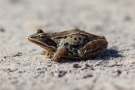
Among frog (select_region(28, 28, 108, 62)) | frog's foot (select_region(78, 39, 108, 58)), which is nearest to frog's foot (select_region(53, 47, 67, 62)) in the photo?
frog (select_region(28, 28, 108, 62))

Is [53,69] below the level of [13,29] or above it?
below

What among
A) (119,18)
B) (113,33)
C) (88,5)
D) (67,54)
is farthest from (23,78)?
(88,5)

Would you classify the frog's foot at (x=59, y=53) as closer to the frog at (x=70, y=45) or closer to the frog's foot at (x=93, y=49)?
the frog at (x=70, y=45)

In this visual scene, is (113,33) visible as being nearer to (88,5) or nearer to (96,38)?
(96,38)

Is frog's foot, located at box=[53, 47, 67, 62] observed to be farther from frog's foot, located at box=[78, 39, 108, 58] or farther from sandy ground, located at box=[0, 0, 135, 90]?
frog's foot, located at box=[78, 39, 108, 58]

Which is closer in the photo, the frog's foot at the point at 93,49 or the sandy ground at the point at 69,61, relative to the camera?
the sandy ground at the point at 69,61

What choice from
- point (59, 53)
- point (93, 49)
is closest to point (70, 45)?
point (59, 53)

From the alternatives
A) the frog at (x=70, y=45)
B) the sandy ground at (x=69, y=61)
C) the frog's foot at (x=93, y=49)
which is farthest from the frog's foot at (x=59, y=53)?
the frog's foot at (x=93, y=49)
